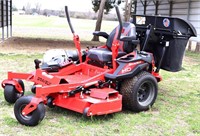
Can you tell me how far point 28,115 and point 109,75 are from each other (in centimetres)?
118

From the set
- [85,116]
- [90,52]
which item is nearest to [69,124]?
[85,116]

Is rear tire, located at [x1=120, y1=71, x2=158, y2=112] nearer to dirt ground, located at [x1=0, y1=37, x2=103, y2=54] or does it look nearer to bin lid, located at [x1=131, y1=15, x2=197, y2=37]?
bin lid, located at [x1=131, y1=15, x2=197, y2=37]

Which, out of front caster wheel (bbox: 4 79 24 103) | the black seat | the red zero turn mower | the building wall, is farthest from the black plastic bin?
the building wall

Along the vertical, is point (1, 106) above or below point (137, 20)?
below

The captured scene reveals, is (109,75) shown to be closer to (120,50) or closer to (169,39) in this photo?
(120,50)

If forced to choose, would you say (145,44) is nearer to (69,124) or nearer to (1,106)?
(69,124)

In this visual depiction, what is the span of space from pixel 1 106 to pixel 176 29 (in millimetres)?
2734

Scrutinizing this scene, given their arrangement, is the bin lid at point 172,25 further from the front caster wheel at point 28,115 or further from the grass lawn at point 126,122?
the front caster wheel at point 28,115

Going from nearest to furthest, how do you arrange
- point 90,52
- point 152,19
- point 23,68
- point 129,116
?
point 129,116 → point 90,52 → point 152,19 → point 23,68

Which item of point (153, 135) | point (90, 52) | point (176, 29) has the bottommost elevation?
point (153, 135)

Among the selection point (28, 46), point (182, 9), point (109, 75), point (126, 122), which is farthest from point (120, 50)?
point (182, 9)

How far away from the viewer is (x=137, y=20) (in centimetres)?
566

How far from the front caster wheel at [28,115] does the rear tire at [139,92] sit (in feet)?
3.88

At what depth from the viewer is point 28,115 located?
3811 mm
